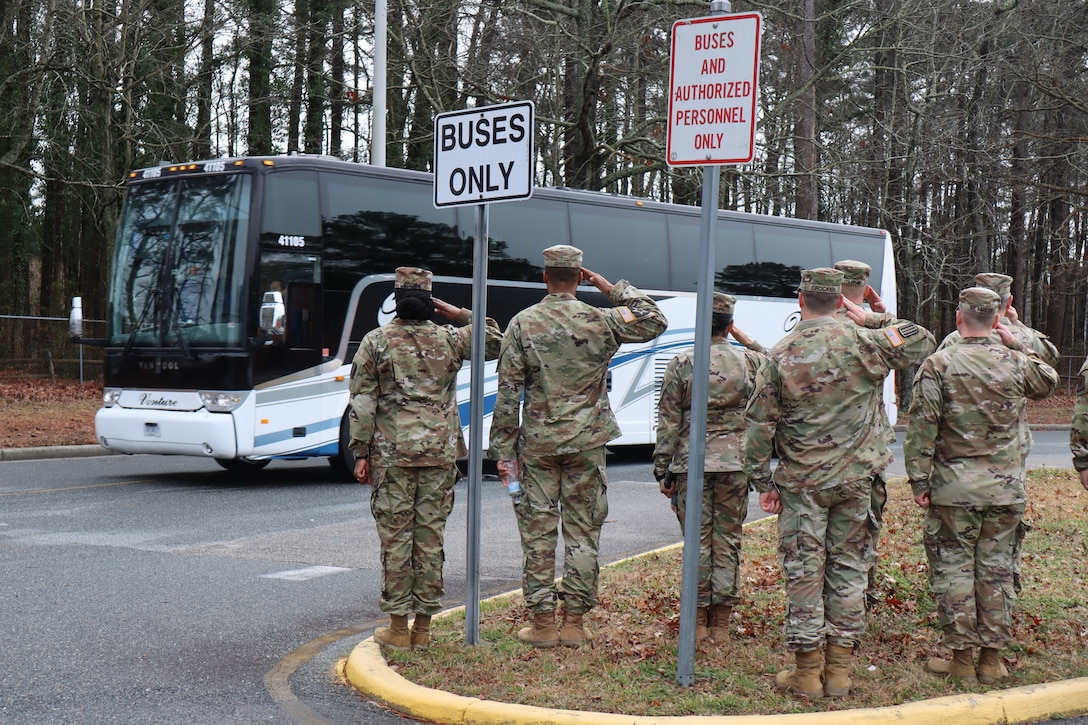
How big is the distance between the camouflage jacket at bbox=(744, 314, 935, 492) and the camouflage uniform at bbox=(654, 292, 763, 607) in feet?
2.89

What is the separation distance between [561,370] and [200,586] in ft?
10.8

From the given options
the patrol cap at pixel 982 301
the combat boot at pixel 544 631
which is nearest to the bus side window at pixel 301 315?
the combat boot at pixel 544 631

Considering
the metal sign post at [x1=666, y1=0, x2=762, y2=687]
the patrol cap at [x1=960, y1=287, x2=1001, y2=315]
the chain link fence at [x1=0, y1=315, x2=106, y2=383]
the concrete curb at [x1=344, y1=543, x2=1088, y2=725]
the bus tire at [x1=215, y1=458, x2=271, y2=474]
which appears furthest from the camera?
the chain link fence at [x1=0, y1=315, x2=106, y2=383]

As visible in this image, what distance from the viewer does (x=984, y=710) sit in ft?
16.1

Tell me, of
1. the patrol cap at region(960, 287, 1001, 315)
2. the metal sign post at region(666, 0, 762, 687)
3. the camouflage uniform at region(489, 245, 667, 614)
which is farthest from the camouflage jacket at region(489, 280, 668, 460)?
the patrol cap at region(960, 287, 1001, 315)

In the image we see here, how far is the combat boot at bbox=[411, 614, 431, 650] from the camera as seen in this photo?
588 cm

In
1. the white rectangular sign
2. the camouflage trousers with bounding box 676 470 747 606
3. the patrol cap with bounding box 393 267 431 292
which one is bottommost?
the camouflage trousers with bounding box 676 470 747 606

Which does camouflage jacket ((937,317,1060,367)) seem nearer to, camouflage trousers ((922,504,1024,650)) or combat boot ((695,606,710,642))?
camouflage trousers ((922,504,1024,650))

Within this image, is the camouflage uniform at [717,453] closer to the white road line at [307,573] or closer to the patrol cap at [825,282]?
the patrol cap at [825,282]

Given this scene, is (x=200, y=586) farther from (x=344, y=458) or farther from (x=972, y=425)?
(x=344, y=458)

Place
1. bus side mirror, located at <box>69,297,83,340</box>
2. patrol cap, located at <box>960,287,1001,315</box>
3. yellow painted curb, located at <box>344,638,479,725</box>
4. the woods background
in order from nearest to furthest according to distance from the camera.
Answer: yellow painted curb, located at <box>344,638,479,725</box> < patrol cap, located at <box>960,287,1001,315</box> < bus side mirror, located at <box>69,297,83,340</box> < the woods background

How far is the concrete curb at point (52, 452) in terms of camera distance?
15812 millimetres

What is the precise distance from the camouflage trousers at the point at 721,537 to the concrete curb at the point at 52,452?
12401 mm

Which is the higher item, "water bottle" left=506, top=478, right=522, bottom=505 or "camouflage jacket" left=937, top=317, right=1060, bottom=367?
"camouflage jacket" left=937, top=317, right=1060, bottom=367
